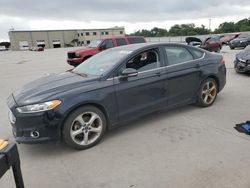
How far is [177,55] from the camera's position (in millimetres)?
4562

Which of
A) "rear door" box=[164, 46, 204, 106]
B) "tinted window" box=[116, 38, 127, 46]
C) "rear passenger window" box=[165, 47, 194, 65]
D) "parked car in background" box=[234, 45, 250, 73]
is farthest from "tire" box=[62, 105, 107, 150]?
"tinted window" box=[116, 38, 127, 46]

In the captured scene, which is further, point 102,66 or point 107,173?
point 102,66

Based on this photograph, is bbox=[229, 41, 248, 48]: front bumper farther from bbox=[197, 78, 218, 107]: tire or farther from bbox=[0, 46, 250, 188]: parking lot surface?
bbox=[0, 46, 250, 188]: parking lot surface

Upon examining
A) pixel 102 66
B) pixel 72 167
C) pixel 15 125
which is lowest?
pixel 72 167

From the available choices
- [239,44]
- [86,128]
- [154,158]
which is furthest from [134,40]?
[239,44]

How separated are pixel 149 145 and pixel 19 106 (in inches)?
77.5

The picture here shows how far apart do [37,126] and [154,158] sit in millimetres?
1661

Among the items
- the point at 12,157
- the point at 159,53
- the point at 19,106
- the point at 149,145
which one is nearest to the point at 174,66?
the point at 159,53

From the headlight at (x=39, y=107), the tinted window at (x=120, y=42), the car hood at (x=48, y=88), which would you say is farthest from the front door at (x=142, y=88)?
the tinted window at (x=120, y=42)

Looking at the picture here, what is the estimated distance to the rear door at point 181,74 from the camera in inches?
171

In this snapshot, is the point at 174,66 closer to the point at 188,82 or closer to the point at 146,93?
the point at 188,82

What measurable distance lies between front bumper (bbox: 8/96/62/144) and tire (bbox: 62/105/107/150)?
0.14 metres

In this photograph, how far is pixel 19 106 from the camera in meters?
3.19

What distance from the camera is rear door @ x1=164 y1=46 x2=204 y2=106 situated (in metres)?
4.34
